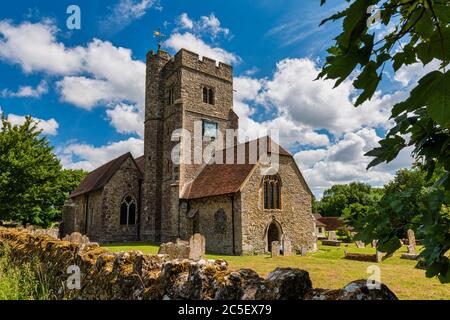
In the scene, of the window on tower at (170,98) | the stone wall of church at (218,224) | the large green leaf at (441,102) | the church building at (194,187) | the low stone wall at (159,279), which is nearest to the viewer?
the large green leaf at (441,102)

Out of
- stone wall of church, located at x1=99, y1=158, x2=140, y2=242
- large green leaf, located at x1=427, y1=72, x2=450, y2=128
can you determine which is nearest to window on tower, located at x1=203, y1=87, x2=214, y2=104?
stone wall of church, located at x1=99, y1=158, x2=140, y2=242

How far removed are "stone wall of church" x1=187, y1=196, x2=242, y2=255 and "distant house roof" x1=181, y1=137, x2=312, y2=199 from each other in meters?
0.54

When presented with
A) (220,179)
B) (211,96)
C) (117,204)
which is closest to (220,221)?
(220,179)

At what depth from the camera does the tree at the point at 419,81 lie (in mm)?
1066

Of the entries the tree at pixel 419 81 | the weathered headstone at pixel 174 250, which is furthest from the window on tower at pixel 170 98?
the tree at pixel 419 81

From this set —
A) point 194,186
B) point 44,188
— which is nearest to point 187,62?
point 194,186

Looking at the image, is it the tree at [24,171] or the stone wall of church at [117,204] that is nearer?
the tree at [24,171]

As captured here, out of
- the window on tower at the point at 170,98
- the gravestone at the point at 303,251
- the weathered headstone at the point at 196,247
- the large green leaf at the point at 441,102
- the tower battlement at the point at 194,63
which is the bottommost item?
the gravestone at the point at 303,251

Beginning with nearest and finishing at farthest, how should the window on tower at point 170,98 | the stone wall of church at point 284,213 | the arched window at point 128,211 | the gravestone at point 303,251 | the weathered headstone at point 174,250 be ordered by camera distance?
the weathered headstone at point 174,250, the stone wall of church at point 284,213, the gravestone at point 303,251, the arched window at point 128,211, the window on tower at point 170,98

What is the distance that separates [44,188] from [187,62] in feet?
47.3

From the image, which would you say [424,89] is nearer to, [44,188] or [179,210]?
[179,210]

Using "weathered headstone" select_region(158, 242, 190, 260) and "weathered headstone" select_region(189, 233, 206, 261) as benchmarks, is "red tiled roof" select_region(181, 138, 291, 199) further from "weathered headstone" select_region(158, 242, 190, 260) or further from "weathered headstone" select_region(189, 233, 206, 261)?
"weathered headstone" select_region(158, 242, 190, 260)

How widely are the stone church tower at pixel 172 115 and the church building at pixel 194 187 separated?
8cm

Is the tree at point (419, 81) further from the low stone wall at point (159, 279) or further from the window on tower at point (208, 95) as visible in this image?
the window on tower at point (208, 95)
